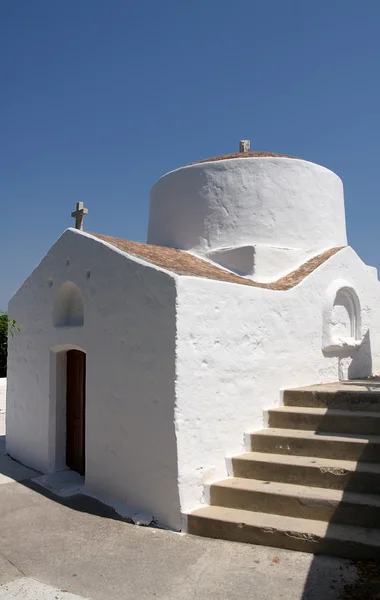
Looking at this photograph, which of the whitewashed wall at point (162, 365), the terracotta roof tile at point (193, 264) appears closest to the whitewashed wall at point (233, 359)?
the whitewashed wall at point (162, 365)

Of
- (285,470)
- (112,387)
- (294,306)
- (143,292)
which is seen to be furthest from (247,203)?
(285,470)

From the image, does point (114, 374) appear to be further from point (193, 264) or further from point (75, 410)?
point (193, 264)

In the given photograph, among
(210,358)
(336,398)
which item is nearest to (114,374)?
(210,358)

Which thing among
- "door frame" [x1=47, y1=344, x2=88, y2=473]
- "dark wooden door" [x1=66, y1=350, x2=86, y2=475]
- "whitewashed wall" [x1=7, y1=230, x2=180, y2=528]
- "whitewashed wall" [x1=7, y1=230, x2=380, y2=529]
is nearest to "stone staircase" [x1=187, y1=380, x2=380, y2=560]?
"whitewashed wall" [x1=7, y1=230, x2=380, y2=529]

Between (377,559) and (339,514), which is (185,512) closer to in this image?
(339,514)

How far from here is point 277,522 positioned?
480 cm

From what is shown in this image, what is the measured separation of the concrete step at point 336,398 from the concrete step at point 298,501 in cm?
129

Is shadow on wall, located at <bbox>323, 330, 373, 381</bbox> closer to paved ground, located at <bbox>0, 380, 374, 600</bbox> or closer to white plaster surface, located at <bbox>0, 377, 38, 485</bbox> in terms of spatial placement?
paved ground, located at <bbox>0, 380, 374, 600</bbox>

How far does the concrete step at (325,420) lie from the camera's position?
5.62m

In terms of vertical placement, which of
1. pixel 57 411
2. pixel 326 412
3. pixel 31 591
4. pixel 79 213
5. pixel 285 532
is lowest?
pixel 31 591

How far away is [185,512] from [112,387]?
1.72 m

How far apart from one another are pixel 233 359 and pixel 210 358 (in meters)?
0.41

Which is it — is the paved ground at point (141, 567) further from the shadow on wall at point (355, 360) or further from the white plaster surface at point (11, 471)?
the shadow on wall at point (355, 360)

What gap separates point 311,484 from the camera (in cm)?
520
